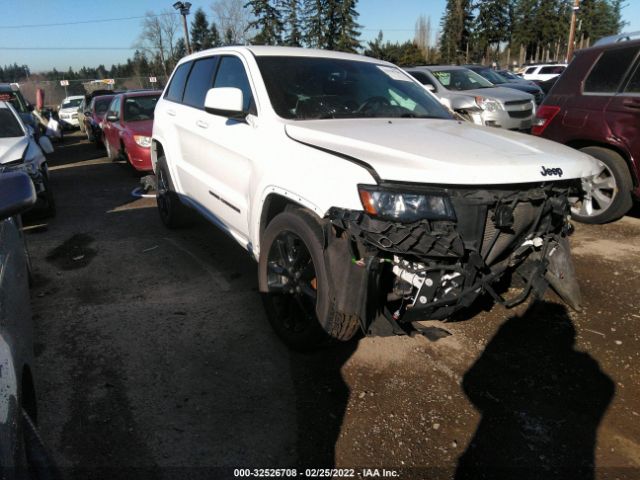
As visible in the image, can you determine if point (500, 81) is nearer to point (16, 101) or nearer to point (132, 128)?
point (132, 128)

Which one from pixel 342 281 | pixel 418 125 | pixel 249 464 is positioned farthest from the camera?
pixel 418 125

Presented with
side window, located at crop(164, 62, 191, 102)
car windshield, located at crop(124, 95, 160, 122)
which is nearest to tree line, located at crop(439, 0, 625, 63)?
car windshield, located at crop(124, 95, 160, 122)

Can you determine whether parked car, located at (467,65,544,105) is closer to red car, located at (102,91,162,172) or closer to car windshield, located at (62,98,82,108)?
red car, located at (102,91,162,172)

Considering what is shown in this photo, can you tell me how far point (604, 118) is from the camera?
5289mm

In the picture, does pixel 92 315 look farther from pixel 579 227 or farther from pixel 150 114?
pixel 150 114

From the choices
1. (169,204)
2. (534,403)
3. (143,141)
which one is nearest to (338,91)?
(534,403)

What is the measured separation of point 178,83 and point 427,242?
402 centimetres

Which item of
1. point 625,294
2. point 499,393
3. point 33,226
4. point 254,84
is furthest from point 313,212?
point 33,226

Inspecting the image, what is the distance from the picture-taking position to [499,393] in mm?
2830

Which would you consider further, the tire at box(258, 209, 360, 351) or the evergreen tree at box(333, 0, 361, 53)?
the evergreen tree at box(333, 0, 361, 53)

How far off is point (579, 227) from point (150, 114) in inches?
322

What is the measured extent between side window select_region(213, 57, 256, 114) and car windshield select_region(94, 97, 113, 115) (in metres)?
11.8

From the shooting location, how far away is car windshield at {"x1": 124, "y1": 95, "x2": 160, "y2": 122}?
990 centimetres

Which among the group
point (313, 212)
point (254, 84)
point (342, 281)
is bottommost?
point (342, 281)
